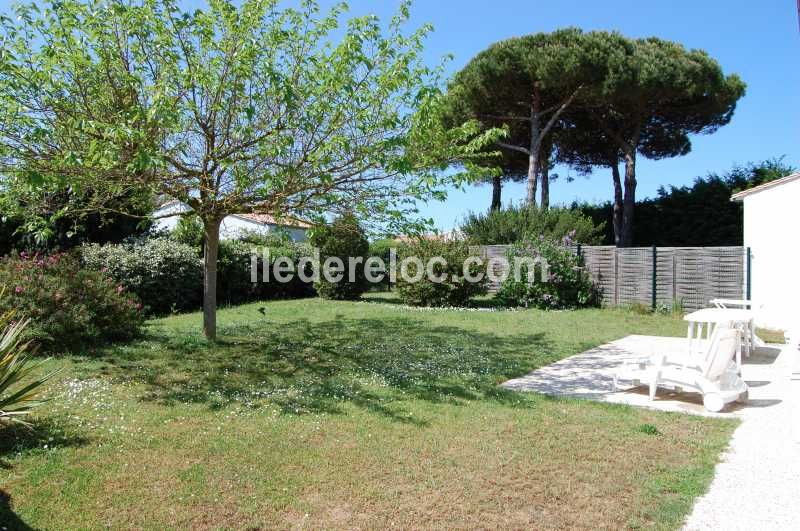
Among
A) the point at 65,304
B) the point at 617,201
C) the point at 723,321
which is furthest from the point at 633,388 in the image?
the point at 617,201

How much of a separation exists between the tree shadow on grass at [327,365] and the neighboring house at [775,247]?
6.27 meters

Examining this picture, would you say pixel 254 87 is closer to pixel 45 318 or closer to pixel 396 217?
pixel 396 217

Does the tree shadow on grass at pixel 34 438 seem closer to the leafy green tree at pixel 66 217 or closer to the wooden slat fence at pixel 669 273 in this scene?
the leafy green tree at pixel 66 217

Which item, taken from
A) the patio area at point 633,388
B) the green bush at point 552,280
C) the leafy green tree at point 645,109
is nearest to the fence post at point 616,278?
the green bush at point 552,280

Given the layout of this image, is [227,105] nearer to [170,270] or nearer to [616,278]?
[170,270]

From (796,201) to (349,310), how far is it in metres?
11.4

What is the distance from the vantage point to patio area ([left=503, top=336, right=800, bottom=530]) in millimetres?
3783

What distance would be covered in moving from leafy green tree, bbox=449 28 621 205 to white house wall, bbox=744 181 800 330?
10.0m

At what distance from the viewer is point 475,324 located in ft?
43.5

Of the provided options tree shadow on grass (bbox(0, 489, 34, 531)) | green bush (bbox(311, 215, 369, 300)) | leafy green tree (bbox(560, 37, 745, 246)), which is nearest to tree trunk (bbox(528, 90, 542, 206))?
leafy green tree (bbox(560, 37, 745, 246))

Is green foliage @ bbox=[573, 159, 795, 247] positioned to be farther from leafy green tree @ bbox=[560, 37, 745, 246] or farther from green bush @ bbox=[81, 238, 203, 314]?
green bush @ bbox=[81, 238, 203, 314]

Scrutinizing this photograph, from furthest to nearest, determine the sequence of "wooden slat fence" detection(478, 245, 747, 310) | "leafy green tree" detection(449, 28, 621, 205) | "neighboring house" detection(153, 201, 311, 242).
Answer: "leafy green tree" detection(449, 28, 621, 205)
"wooden slat fence" detection(478, 245, 747, 310)
"neighboring house" detection(153, 201, 311, 242)

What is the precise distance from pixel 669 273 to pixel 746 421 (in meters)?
10.6

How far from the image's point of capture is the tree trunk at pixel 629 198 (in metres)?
24.8
